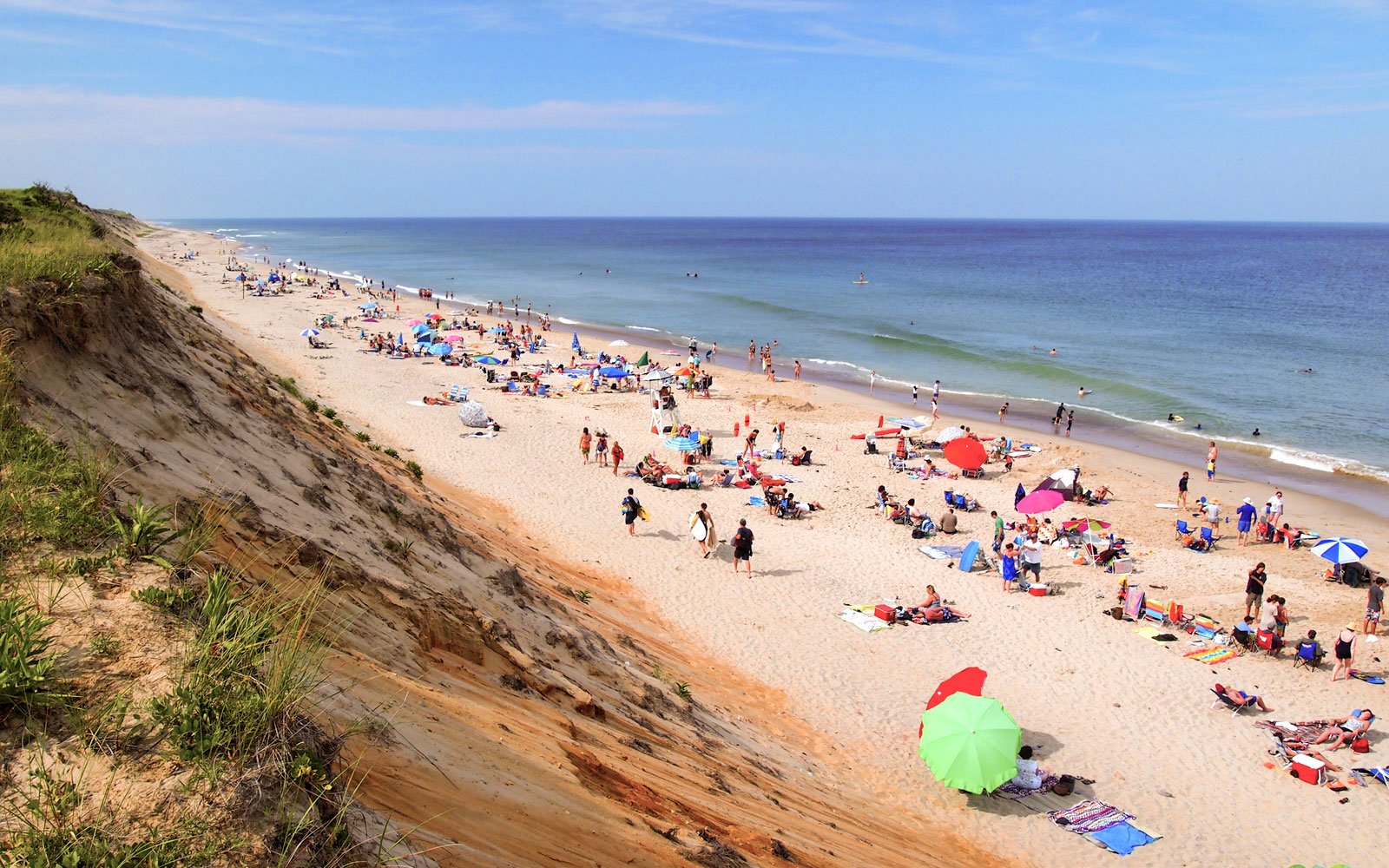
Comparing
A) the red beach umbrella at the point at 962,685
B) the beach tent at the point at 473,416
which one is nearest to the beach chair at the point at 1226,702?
the red beach umbrella at the point at 962,685

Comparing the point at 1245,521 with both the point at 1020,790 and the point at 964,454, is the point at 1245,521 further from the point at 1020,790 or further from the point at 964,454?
the point at 1020,790

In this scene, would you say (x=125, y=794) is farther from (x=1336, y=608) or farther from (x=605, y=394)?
(x=605, y=394)

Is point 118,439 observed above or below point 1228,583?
above

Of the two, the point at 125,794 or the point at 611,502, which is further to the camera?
the point at 611,502

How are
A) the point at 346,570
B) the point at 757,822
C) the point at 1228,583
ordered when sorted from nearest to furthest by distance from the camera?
the point at 757,822 < the point at 346,570 < the point at 1228,583

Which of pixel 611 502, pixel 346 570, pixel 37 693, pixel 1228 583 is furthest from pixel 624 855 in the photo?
pixel 1228 583

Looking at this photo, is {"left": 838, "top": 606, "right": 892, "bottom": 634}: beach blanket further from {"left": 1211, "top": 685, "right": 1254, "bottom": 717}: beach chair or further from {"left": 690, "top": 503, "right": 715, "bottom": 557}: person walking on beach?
{"left": 1211, "top": 685, "right": 1254, "bottom": 717}: beach chair

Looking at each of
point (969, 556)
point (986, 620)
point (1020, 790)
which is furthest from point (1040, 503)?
point (1020, 790)
